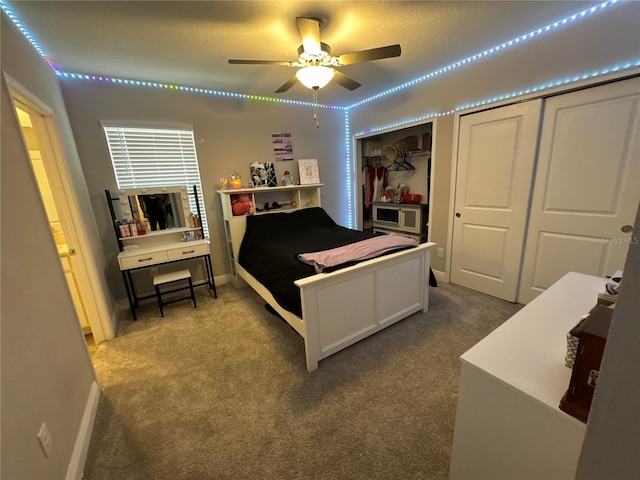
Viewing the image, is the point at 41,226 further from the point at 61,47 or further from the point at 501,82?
the point at 501,82

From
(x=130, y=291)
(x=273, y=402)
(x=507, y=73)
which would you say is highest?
(x=507, y=73)

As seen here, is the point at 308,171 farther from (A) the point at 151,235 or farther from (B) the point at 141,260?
(B) the point at 141,260

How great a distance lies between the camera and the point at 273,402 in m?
1.68

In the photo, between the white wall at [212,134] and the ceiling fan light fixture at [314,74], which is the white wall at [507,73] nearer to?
the white wall at [212,134]

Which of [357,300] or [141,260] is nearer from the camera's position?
[357,300]

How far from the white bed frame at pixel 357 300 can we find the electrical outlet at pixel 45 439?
4.29 feet

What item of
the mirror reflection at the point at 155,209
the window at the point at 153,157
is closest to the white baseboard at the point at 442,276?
the window at the point at 153,157

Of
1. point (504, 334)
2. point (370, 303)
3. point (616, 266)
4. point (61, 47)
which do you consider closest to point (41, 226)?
point (61, 47)

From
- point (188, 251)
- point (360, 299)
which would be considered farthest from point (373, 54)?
point (188, 251)

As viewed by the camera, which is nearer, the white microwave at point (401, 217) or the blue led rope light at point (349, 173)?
the white microwave at point (401, 217)

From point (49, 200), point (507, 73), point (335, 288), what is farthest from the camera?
point (507, 73)

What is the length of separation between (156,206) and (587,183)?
427cm

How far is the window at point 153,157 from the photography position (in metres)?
2.89

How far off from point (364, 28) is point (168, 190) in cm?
261
